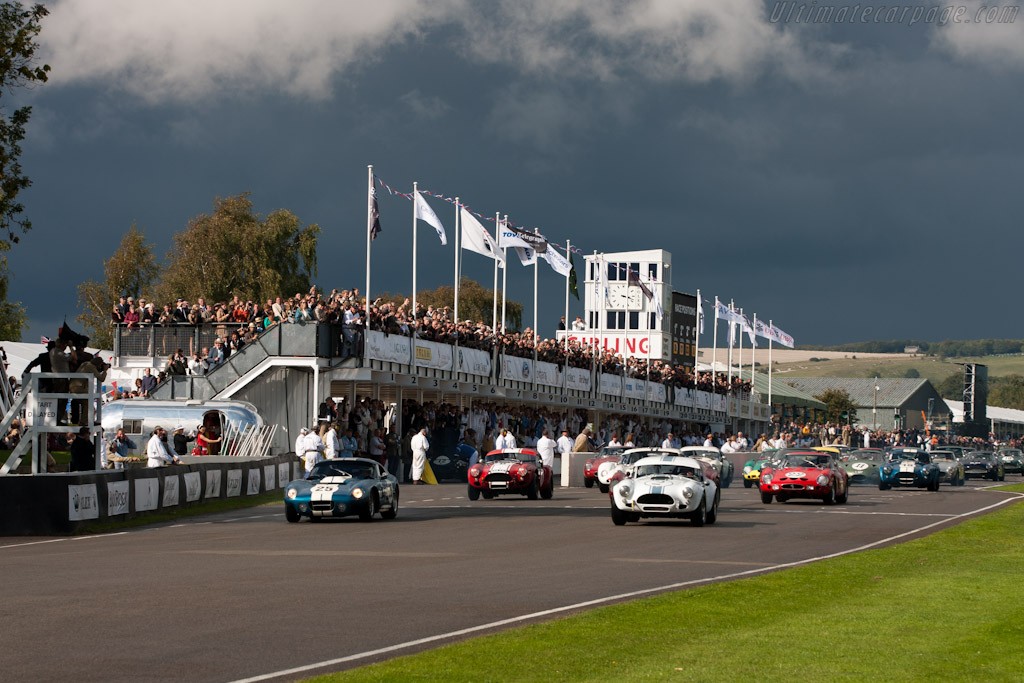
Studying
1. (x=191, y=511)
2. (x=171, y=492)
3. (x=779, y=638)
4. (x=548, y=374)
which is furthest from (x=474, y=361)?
(x=779, y=638)

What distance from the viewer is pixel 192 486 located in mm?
29906

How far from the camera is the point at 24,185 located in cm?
3081

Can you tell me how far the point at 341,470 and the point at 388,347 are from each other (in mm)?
17247

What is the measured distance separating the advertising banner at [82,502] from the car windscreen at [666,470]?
10.1 m

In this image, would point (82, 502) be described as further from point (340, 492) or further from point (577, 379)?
point (577, 379)

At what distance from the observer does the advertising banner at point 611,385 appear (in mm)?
63469

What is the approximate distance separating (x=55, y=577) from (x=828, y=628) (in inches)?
355

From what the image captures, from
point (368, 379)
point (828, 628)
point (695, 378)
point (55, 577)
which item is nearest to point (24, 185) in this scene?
point (368, 379)

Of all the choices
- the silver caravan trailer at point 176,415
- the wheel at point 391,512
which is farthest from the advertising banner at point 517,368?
the wheel at point 391,512

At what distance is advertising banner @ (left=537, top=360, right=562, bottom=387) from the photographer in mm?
56094

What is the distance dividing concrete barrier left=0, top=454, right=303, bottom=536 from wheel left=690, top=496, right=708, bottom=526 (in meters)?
10.7

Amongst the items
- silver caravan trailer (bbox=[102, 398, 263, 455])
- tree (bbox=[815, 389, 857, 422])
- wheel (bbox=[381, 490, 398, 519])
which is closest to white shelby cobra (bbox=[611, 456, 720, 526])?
wheel (bbox=[381, 490, 398, 519])

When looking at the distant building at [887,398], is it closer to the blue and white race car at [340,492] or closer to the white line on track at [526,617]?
the blue and white race car at [340,492]

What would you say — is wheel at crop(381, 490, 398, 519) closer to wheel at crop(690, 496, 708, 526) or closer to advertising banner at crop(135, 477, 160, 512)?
advertising banner at crop(135, 477, 160, 512)
